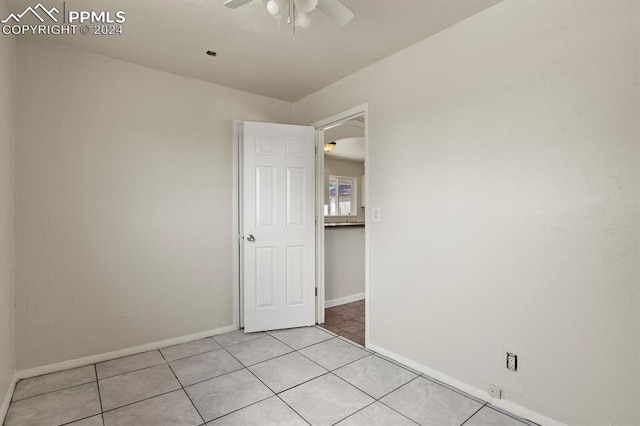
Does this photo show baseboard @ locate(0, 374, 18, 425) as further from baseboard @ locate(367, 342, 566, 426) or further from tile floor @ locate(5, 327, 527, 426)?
baseboard @ locate(367, 342, 566, 426)

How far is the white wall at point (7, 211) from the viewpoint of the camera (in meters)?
1.89

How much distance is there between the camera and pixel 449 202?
2.22m

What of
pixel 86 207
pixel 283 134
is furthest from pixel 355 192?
pixel 86 207

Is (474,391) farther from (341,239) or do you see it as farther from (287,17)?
(287,17)

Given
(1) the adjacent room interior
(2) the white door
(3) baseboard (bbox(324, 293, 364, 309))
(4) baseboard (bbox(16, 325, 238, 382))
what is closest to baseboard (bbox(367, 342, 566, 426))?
(1) the adjacent room interior

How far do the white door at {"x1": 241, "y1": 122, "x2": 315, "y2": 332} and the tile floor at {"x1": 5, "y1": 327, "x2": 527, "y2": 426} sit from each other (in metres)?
0.55

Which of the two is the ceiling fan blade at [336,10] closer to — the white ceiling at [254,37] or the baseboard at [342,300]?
the white ceiling at [254,37]

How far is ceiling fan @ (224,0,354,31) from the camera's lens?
1646 mm

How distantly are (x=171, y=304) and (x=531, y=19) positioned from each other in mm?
3433

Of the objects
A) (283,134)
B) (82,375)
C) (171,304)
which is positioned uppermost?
(283,134)

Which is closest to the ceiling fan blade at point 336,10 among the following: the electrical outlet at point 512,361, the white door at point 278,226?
the white door at point 278,226

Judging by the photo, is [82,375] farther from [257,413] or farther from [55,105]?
[55,105]

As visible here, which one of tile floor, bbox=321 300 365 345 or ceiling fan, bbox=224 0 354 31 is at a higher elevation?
ceiling fan, bbox=224 0 354 31

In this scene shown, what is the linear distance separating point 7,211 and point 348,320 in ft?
10.0
